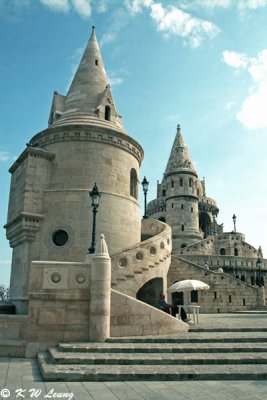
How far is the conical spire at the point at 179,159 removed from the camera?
54531mm

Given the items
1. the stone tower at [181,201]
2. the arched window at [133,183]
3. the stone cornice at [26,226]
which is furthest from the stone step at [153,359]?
the stone tower at [181,201]

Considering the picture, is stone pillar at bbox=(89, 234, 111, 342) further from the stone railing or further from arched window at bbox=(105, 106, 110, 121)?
the stone railing

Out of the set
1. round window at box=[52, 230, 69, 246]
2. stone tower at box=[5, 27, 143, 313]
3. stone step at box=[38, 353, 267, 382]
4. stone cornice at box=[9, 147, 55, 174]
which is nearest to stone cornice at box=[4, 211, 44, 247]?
stone tower at box=[5, 27, 143, 313]

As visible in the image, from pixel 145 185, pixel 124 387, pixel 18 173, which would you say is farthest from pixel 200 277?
pixel 124 387

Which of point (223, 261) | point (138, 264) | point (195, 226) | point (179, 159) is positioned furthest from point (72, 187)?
point (179, 159)

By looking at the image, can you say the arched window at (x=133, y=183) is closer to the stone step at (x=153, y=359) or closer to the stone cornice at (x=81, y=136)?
the stone cornice at (x=81, y=136)

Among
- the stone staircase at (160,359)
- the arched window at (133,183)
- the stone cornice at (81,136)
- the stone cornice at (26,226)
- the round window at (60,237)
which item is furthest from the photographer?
the arched window at (133,183)

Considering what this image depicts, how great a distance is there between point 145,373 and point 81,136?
13.9 m

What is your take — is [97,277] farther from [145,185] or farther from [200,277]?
[200,277]

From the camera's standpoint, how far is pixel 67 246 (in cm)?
1691

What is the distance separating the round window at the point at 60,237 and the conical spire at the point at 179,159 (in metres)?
38.6

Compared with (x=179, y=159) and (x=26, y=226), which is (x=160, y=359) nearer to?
(x=26, y=226)

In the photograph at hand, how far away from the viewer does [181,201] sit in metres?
52.6

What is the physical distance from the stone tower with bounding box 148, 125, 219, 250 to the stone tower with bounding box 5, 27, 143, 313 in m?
31.4
